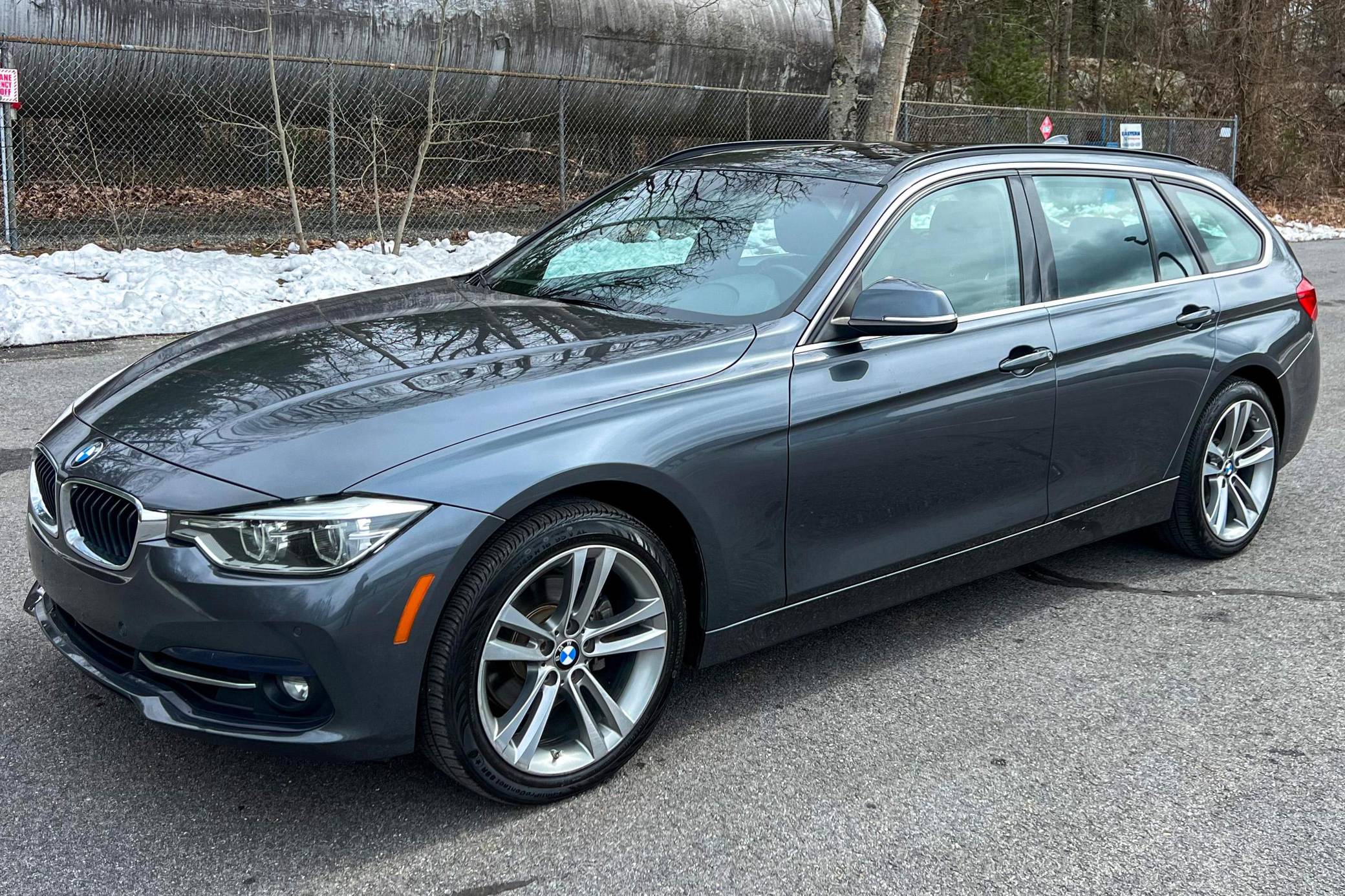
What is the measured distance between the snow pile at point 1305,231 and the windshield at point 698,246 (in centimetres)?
2080

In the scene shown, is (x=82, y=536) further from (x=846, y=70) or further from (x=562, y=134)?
(x=562, y=134)

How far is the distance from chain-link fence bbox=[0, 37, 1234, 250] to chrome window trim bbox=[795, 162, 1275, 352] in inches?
406

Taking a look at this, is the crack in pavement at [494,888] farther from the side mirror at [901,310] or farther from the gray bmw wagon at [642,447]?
the side mirror at [901,310]

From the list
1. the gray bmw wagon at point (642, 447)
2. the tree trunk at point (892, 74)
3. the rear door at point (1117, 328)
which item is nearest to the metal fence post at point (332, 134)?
the tree trunk at point (892, 74)

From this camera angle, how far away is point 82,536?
3.01m

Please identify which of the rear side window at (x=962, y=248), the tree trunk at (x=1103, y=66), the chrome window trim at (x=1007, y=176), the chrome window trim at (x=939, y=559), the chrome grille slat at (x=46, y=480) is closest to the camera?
the chrome grille slat at (x=46, y=480)

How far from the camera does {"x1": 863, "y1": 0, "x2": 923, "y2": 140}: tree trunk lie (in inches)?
507

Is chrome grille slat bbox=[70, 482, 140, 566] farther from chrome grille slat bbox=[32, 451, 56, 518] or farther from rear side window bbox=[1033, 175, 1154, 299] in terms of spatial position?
rear side window bbox=[1033, 175, 1154, 299]

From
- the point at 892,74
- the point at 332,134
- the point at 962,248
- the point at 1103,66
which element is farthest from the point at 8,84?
the point at 1103,66

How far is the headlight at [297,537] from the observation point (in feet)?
8.88

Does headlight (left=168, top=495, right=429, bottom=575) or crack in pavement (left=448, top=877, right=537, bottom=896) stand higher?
headlight (left=168, top=495, right=429, bottom=575)

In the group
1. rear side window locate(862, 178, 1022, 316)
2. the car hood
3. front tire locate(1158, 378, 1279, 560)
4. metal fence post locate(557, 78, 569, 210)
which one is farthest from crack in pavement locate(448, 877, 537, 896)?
metal fence post locate(557, 78, 569, 210)

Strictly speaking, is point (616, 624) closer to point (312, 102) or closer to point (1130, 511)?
point (1130, 511)

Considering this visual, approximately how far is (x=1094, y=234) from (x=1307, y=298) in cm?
142
